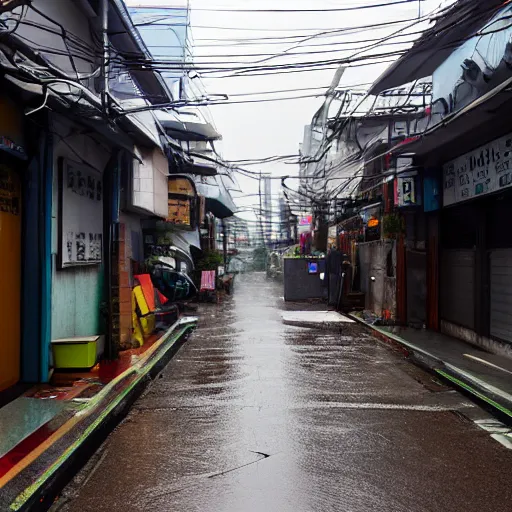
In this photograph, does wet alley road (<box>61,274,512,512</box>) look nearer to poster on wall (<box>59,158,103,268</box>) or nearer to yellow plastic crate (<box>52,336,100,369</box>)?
yellow plastic crate (<box>52,336,100,369</box>)

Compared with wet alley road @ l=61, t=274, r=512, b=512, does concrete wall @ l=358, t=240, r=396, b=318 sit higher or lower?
higher

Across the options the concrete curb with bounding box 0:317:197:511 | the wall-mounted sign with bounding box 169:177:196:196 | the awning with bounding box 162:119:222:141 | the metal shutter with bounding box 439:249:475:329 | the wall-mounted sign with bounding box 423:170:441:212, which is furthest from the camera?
the awning with bounding box 162:119:222:141

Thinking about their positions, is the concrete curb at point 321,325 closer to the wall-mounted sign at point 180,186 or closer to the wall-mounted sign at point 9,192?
the wall-mounted sign at point 180,186

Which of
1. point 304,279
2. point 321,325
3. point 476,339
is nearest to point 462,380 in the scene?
point 476,339

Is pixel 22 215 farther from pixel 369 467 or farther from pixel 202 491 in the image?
pixel 369 467

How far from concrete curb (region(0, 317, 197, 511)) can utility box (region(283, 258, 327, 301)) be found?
17.1 metres

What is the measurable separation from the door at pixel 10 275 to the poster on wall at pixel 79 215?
895 mm

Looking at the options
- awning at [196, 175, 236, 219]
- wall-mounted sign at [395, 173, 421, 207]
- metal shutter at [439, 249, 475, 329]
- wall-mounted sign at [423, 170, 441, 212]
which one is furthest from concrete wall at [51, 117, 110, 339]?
awning at [196, 175, 236, 219]

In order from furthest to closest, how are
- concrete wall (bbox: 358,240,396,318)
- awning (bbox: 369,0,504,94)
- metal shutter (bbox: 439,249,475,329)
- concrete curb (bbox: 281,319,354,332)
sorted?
concrete wall (bbox: 358,240,396,318)
concrete curb (bbox: 281,319,354,332)
metal shutter (bbox: 439,249,475,329)
awning (bbox: 369,0,504,94)

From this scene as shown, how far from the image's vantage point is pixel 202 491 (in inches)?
172

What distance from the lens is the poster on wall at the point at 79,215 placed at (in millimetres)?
8555

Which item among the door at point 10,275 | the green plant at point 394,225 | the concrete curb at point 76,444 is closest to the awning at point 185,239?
the green plant at point 394,225

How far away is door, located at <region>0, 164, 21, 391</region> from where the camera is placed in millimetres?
7145

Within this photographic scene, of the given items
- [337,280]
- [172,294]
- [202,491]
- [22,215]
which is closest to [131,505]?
[202,491]
